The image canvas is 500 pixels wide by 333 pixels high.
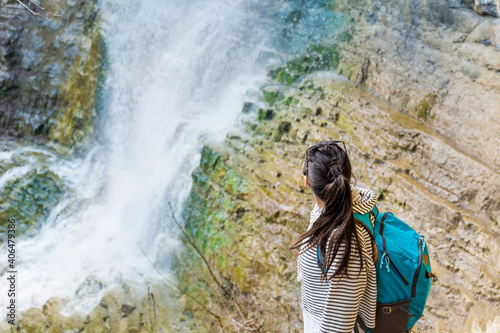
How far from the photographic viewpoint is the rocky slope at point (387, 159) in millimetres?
3756

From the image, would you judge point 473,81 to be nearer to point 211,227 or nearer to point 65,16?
point 211,227

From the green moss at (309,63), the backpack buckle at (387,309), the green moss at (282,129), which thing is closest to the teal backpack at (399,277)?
the backpack buckle at (387,309)

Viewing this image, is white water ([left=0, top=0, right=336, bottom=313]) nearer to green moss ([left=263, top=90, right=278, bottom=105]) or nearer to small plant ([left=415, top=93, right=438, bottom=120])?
green moss ([left=263, top=90, right=278, bottom=105])

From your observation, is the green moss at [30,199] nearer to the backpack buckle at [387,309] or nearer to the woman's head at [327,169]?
the woman's head at [327,169]

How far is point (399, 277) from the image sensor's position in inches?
71.2

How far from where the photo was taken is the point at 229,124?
247 inches

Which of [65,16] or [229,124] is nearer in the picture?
[229,124]

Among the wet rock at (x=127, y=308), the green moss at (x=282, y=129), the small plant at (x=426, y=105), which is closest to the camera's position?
the small plant at (x=426, y=105)

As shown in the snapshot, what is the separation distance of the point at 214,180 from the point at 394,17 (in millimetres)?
3458

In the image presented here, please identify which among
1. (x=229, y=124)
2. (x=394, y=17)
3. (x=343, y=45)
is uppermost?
(x=394, y=17)

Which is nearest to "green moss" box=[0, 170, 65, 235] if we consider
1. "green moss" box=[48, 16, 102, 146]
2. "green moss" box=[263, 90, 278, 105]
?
"green moss" box=[48, 16, 102, 146]

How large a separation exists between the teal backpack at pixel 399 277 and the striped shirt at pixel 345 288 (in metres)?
0.05

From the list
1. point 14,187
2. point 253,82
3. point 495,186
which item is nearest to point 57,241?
point 14,187

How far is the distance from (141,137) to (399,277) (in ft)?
20.3
